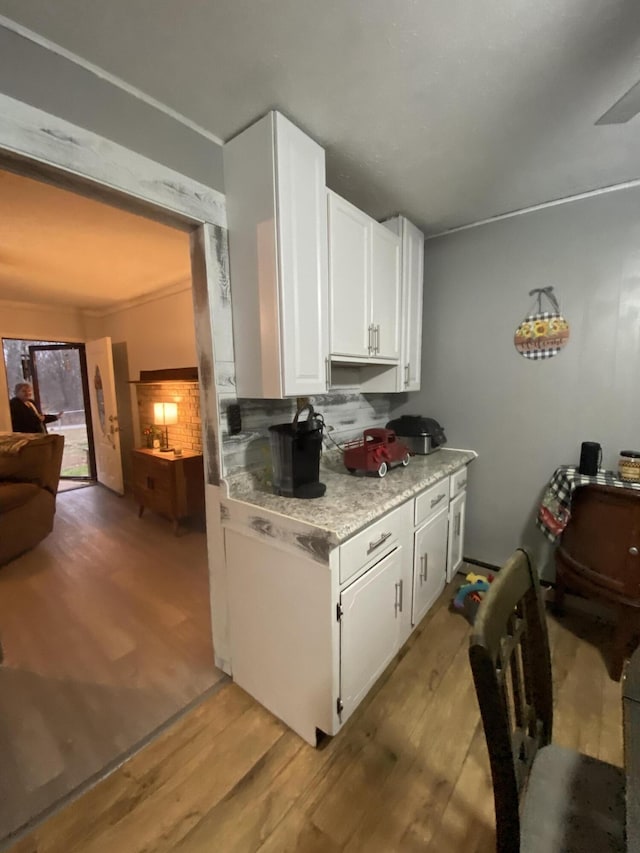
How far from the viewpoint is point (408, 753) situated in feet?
4.52

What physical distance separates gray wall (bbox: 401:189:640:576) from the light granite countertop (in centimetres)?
49

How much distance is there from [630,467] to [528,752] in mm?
1539

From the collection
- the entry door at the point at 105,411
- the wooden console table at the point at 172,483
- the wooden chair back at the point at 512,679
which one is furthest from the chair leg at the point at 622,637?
the entry door at the point at 105,411

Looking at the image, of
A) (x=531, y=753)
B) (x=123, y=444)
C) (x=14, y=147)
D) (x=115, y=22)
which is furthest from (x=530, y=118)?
(x=123, y=444)

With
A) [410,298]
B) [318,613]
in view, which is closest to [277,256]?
[410,298]

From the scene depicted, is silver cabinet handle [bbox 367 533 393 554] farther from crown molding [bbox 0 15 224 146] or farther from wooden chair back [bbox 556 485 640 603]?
crown molding [bbox 0 15 224 146]

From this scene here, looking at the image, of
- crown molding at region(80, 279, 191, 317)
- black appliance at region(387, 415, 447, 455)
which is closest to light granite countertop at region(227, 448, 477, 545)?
→ black appliance at region(387, 415, 447, 455)

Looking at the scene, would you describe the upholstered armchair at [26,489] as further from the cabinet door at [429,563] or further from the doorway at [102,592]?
the cabinet door at [429,563]

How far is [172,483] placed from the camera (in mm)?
3289

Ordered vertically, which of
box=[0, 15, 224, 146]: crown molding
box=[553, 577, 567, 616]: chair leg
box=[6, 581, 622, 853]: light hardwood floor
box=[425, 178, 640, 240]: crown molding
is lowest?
box=[6, 581, 622, 853]: light hardwood floor

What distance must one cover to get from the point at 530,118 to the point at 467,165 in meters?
0.32

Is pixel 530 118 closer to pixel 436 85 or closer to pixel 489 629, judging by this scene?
pixel 436 85

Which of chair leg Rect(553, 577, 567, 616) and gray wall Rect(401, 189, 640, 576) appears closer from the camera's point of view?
gray wall Rect(401, 189, 640, 576)

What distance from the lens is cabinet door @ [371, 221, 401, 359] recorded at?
1.95m
